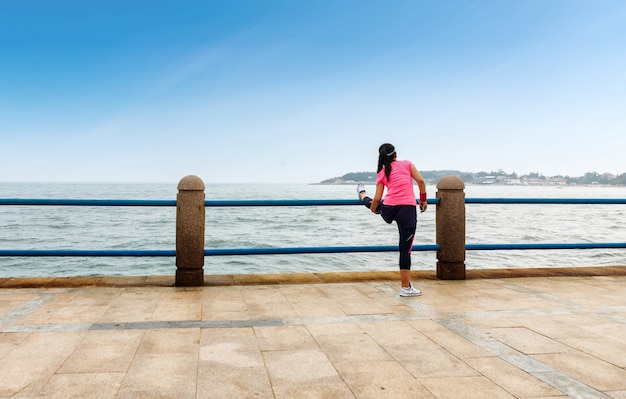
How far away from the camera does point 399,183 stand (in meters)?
5.37

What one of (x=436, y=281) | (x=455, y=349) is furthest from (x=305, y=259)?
(x=455, y=349)

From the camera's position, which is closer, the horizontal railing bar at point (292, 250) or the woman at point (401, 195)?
the woman at point (401, 195)

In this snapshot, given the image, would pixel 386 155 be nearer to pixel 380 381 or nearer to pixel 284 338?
pixel 284 338

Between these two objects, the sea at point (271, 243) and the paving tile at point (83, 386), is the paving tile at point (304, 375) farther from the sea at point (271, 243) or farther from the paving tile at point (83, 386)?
the sea at point (271, 243)

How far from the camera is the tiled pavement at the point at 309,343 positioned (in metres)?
2.93

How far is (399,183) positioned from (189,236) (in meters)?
2.64

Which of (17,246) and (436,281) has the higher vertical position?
(436,281)

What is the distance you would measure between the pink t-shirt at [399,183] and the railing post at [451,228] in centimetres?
114

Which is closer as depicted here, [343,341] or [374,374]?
[374,374]

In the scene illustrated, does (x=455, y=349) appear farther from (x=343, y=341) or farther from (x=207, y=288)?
(x=207, y=288)

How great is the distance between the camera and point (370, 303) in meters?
5.10

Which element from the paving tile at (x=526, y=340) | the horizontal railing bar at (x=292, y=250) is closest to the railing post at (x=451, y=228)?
the horizontal railing bar at (x=292, y=250)

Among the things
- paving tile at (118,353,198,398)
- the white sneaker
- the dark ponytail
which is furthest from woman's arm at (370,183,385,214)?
paving tile at (118,353,198,398)

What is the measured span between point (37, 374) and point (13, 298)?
250 cm
